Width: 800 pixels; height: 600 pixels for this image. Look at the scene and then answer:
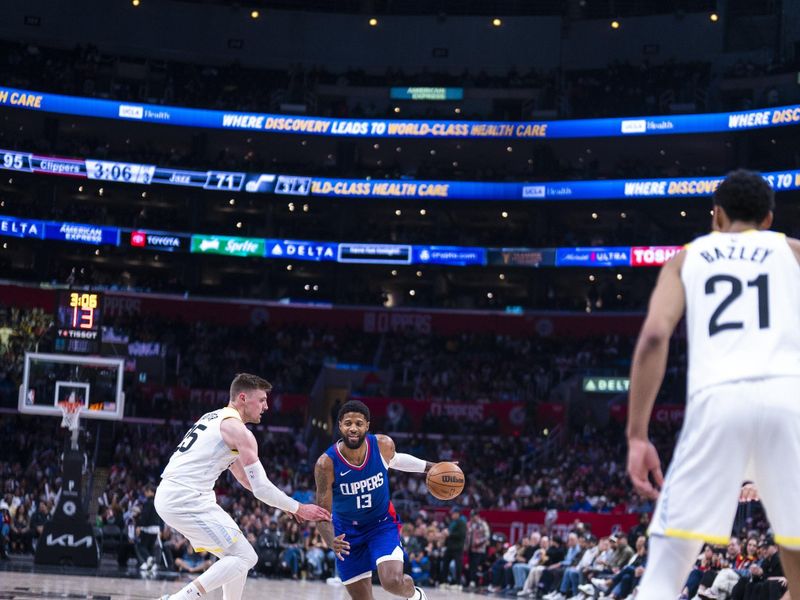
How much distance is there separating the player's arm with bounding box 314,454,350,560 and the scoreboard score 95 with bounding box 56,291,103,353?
49.6 ft

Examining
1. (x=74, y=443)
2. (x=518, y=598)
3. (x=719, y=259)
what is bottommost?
(x=518, y=598)

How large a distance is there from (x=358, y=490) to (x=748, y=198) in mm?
5863

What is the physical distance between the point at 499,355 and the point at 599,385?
5.40 meters

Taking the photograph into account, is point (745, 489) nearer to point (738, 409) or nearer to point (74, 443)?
point (738, 409)

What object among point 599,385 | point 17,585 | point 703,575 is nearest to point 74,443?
point 17,585

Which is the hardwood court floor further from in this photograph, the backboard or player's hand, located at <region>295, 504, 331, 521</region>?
player's hand, located at <region>295, 504, 331, 521</region>

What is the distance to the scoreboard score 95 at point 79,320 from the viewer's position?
24.5m

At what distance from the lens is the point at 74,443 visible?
80.2 feet

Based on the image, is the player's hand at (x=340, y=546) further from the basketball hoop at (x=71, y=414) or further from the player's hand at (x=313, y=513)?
the basketball hoop at (x=71, y=414)

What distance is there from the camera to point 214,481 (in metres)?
9.87

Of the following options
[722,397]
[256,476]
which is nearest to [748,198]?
[722,397]

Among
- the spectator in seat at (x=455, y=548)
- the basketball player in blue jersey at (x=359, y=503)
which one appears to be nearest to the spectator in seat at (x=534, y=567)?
the spectator in seat at (x=455, y=548)

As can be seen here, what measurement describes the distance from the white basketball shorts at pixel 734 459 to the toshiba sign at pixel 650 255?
143 feet

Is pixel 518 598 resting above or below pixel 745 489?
below
